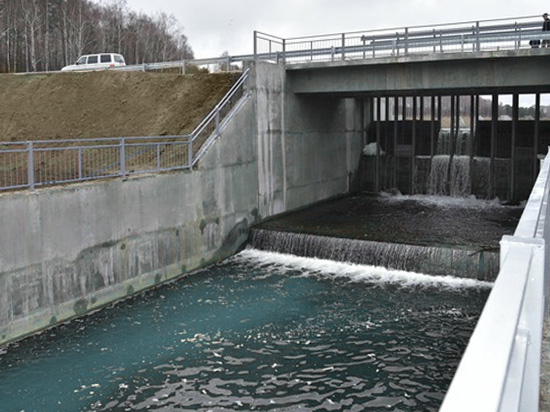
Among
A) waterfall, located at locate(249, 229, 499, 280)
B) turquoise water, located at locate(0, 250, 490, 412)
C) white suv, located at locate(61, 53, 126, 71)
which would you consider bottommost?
turquoise water, located at locate(0, 250, 490, 412)

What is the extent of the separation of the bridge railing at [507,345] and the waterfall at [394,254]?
1260 centimetres

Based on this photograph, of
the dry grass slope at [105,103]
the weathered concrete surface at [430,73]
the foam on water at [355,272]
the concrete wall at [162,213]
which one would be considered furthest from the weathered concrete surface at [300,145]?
the foam on water at [355,272]

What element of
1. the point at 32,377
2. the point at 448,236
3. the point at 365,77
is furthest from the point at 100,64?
the point at 32,377

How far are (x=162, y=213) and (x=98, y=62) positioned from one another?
21.1 metres

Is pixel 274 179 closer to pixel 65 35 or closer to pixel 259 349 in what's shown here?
pixel 259 349

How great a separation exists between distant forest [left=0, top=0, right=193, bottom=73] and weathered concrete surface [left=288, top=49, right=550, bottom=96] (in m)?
37.2

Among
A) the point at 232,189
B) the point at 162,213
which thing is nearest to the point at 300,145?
the point at 232,189

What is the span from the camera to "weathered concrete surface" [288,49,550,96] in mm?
19250

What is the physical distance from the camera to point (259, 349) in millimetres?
11320

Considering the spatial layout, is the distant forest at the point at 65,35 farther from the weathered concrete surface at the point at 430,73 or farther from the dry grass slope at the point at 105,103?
the weathered concrete surface at the point at 430,73

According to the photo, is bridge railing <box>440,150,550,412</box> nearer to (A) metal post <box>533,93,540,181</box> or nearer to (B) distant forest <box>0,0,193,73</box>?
(A) metal post <box>533,93,540,181</box>

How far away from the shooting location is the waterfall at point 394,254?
16.1m

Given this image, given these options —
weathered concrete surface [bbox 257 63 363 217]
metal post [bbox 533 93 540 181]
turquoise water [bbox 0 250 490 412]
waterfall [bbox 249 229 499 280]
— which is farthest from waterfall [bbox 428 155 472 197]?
turquoise water [bbox 0 250 490 412]

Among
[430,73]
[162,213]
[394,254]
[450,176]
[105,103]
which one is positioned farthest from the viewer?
[450,176]
